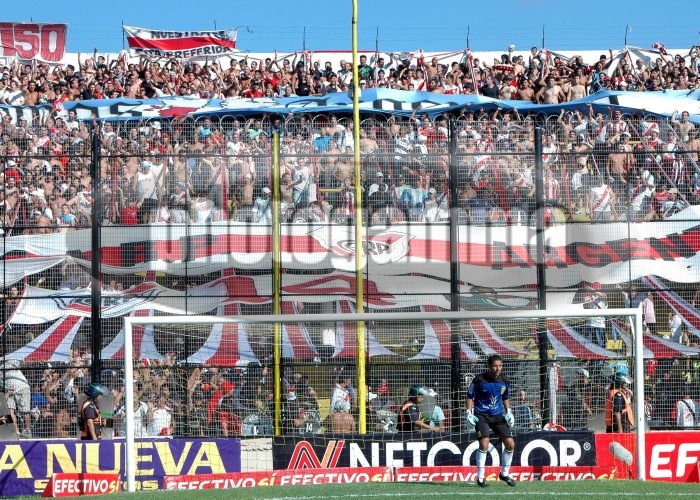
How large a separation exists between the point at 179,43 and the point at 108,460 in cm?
2136

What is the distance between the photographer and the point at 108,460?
1258 centimetres

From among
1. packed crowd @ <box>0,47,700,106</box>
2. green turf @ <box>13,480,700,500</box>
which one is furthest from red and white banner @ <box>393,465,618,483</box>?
packed crowd @ <box>0,47,700,106</box>

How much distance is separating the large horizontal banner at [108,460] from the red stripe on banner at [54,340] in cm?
166

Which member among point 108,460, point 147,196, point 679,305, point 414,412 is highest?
point 147,196

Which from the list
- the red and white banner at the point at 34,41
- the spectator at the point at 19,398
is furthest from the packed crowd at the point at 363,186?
the red and white banner at the point at 34,41

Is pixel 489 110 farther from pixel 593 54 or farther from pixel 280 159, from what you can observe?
pixel 280 159

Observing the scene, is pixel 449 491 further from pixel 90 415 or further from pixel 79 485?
pixel 90 415

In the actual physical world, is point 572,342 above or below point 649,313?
below

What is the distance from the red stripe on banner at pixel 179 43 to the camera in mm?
31688

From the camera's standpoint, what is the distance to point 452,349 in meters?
13.8

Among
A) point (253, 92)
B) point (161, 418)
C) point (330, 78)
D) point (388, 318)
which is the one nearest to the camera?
point (388, 318)

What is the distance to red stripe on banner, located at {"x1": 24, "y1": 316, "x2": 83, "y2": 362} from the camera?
1391 centimetres

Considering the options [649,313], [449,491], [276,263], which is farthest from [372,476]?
[649,313]

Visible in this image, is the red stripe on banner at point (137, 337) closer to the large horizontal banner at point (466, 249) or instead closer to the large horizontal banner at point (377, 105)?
the large horizontal banner at point (466, 249)
